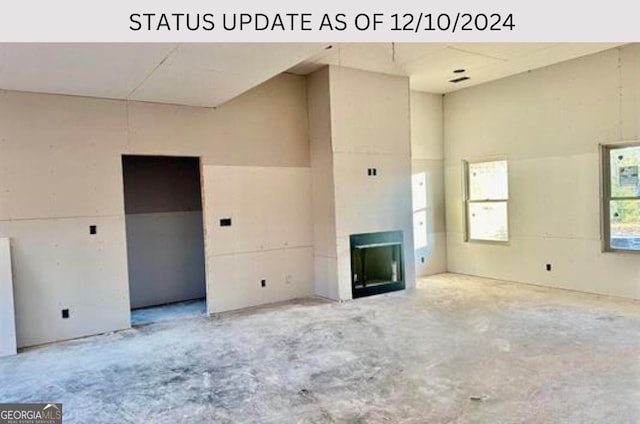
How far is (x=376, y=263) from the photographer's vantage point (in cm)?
667

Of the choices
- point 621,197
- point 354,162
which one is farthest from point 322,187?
point 621,197

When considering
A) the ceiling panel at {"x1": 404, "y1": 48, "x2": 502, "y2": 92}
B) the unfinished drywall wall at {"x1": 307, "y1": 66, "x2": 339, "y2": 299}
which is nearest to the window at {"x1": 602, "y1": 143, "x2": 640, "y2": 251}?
the ceiling panel at {"x1": 404, "y1": 48, "x2": 502, "y2": 92}

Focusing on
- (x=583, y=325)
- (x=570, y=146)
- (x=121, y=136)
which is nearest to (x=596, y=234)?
(x=570, y=146)

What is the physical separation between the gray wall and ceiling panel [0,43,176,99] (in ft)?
6.41

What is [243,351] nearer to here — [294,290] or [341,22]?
[294,290]

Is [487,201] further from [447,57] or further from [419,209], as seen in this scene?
[447,57]

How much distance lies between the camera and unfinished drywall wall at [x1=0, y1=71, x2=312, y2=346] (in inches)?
173

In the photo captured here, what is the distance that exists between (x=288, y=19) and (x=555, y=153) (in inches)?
191

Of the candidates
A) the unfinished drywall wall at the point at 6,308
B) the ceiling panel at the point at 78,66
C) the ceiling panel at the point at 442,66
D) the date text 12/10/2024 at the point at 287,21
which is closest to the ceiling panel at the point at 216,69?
the ceiling panel at the point at 78,66

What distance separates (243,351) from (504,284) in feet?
14.7

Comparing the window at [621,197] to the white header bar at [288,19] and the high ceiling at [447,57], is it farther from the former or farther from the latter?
the white header bar at [288,19]

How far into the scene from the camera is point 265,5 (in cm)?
294

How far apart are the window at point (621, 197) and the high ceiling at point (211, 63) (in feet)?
4.64

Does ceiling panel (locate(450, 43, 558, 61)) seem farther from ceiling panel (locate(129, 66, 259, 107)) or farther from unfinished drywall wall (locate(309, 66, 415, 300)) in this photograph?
ceiling panel (locate(129, 66, 259, 107))
